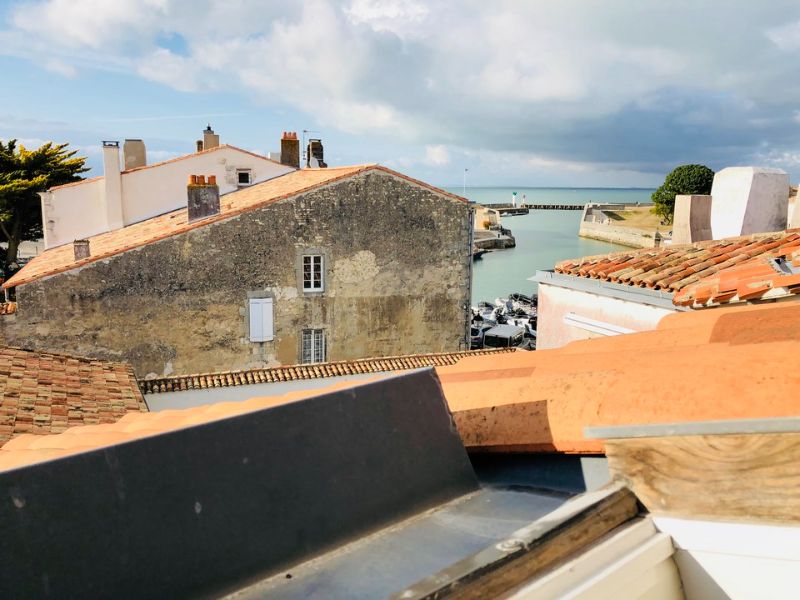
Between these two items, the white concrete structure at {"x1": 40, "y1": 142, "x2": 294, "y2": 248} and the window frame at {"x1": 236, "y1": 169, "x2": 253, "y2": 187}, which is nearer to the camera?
the white concrete structure at {"x1": 40, "y1": 142, "x2": 294, "y2": 248}

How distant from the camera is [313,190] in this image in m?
16.6

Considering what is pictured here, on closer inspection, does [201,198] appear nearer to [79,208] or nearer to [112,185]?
[112,185]

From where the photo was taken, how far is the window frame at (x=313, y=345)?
1738 centimetres

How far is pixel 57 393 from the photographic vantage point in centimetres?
848

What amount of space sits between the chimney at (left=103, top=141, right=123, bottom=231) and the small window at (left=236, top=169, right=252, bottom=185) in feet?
13.3

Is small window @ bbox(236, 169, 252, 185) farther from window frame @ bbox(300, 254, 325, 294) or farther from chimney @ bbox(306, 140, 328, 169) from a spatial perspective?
window frame @ bbox(300, 254, 325, 294)

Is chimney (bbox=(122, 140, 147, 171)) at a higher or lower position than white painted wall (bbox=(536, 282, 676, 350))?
higher

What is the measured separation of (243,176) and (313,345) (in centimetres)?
887

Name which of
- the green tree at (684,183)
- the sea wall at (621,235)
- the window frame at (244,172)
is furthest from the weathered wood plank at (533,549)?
the green tree at (684,183)

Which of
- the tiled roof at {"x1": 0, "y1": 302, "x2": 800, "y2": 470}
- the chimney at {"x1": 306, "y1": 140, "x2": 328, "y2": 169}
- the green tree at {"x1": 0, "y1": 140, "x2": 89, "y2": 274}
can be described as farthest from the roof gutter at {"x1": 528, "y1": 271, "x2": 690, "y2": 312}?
the green tree at {"x1": 0, "y1": 140, "x2": 89, "y2": 274}

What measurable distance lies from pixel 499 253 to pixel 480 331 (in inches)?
1936

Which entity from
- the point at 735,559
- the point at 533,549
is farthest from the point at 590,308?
the point at 533,549

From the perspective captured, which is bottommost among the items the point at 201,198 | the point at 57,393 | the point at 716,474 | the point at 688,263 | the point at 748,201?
the point at 57,393

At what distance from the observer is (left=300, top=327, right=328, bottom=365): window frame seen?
17.4 m
